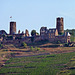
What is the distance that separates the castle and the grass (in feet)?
54.9

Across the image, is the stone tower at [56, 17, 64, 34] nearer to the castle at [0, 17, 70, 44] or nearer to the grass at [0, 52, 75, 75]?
the castle at [0, 17, 70, 44]

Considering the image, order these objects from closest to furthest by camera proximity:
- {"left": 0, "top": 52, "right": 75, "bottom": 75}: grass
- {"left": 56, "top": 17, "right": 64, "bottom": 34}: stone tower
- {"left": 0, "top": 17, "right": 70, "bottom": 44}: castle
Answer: {"left": 0, "top": 52, "right": 75, "bottom": 75}: grass, {"left": 0, "top": 17, "right": 70, "bottom": 44}: castle, {"left": 56, "top": 17, "right": 64, "bottom": 34}: stone tower

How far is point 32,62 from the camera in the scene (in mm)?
84500

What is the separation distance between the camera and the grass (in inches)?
2965

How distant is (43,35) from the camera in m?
109

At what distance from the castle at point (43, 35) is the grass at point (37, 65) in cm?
1673

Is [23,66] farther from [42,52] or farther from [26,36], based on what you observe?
[26,36]

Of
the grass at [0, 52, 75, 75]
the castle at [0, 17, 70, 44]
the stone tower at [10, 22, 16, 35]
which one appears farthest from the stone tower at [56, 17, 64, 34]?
the grass at [0, 52, 75, 75]

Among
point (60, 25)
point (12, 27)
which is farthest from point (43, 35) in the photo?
point (12, 27)

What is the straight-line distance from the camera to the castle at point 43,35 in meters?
106

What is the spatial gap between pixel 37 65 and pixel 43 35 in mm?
29649

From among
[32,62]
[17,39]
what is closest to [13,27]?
[17,39]

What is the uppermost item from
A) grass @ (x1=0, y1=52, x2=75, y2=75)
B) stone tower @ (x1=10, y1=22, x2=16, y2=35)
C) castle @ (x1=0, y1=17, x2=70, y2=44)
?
stone tower @ (x1=10, y1=22, x2=16, y2=35)

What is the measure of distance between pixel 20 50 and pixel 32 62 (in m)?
16.3
